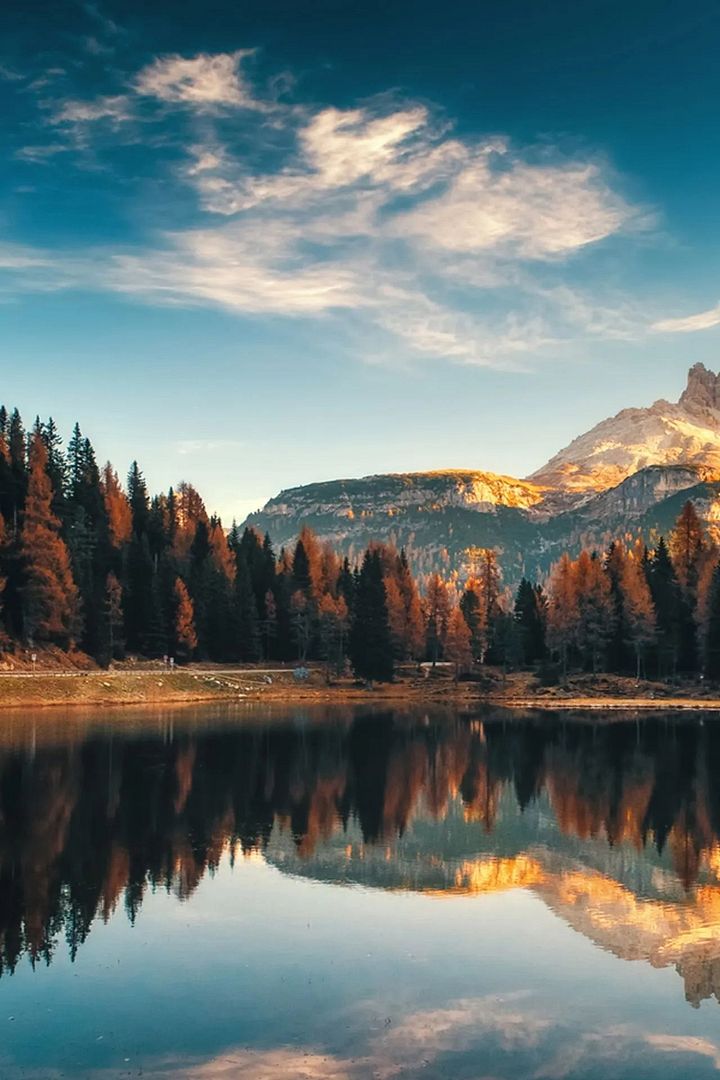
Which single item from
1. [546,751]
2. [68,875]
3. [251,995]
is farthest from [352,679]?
[251,995]

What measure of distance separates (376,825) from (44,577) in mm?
75924

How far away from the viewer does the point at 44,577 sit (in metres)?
111

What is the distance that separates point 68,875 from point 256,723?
55.5 metres

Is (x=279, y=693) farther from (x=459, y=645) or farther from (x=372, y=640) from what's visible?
(x=459, y=645)

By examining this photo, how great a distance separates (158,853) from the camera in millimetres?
36719

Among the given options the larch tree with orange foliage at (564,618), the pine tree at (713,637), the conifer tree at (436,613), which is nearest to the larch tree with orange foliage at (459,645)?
the conifer tree at (436,613)

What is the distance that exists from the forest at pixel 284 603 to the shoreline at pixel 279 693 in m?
6.06

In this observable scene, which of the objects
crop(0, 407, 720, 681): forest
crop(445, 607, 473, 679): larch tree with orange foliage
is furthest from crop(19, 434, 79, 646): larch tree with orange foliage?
crop(445, 607, 473, 679): larch tree with orange foliage

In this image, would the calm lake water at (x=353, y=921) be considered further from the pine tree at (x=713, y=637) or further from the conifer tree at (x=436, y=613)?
the conifer tree at (x=436, y=613)

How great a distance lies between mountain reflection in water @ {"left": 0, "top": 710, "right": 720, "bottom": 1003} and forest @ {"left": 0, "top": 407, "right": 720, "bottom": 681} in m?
43.6

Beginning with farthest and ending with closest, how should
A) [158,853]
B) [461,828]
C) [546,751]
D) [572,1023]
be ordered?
1. [546,751]
2. [461,828]
3. [158,853]
4. [572,1023]

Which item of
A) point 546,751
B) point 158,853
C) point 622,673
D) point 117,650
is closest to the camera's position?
point 158,853

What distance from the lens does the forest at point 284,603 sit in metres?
116

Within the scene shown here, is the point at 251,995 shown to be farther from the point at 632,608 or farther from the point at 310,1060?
the point at 632,608
